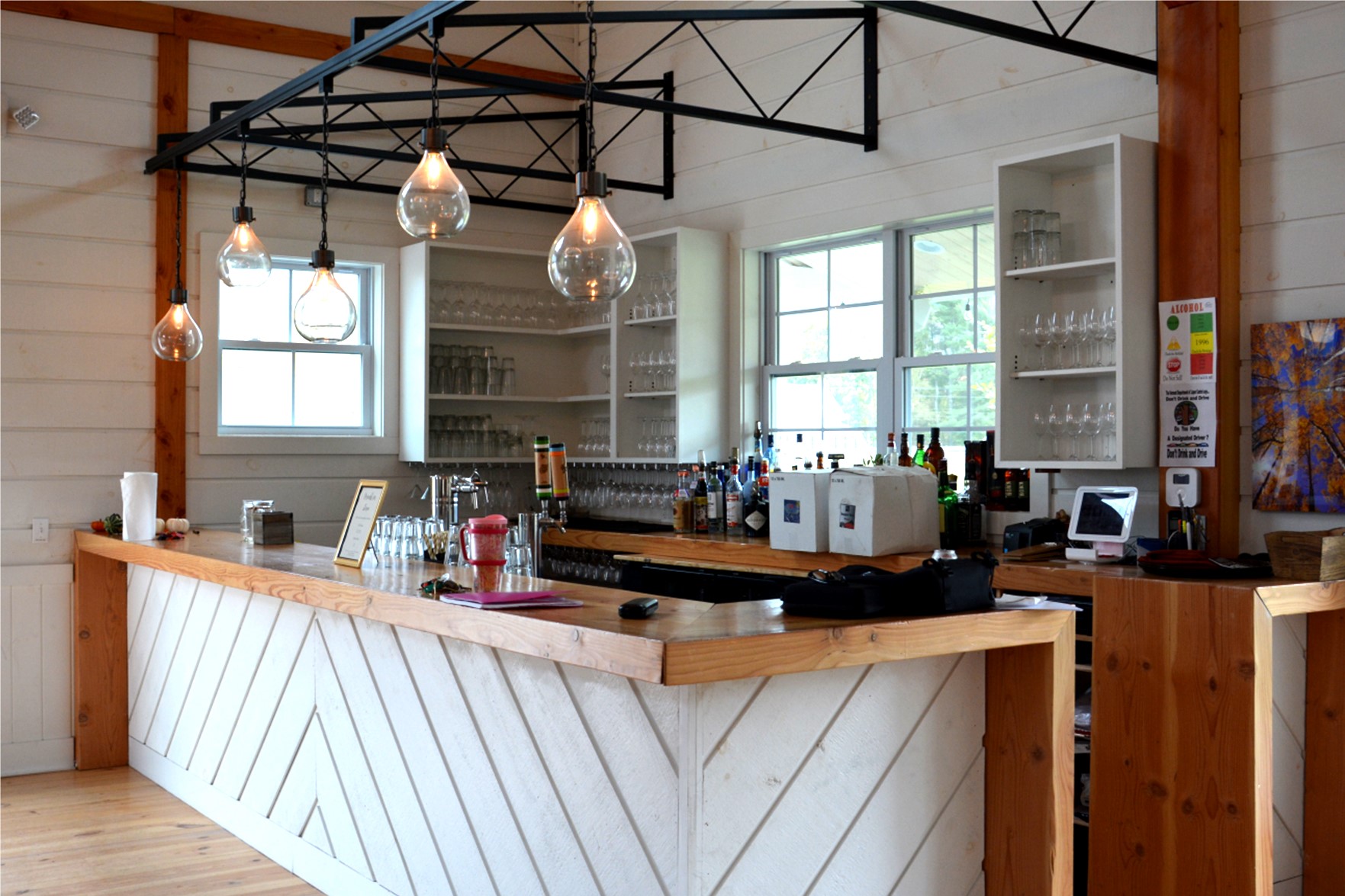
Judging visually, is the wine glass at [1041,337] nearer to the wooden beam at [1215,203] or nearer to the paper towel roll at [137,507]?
the wooden beam at [1215,203]

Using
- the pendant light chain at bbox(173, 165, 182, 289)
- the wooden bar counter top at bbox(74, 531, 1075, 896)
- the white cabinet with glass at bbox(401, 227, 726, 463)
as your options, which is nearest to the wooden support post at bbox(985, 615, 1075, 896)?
the wooden bar counter top at bbox(74, 531, 1075, 896)

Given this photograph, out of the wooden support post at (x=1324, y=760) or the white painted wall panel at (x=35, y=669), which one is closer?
the wooden support post at (x=1324, y=760)

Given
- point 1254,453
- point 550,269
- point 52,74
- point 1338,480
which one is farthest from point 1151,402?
point 52,74

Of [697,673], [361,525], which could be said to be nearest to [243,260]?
[361,525]

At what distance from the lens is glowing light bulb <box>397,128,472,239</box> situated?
3182 mm

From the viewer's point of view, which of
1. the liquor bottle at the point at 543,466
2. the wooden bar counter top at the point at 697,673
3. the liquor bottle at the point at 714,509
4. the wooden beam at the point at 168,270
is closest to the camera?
the wooden bar counter top at the point at 697,673

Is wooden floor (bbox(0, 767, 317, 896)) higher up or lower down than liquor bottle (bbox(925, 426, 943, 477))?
lower down

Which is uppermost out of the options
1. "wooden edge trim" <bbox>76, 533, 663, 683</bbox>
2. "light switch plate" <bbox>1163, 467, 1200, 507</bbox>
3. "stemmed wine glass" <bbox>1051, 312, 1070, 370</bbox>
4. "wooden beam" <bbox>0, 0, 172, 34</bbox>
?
"wooden beam" <bbox>0, 0, 172, 34</bbox>

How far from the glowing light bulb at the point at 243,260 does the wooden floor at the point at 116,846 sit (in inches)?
77.0

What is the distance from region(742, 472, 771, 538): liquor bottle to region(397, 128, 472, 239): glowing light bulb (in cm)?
231

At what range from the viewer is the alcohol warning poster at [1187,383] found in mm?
4000

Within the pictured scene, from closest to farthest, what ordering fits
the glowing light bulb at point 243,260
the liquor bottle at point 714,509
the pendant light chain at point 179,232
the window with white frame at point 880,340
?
1. the glowing light bulb at point 243,260
2. the window with white frame at point 880,340
3. the pendant light chain at point 179,232
4. the liquor bottle at point 714,509

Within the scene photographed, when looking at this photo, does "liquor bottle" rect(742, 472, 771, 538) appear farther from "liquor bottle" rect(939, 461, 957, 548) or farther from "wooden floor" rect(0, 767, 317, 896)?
"wooden floor" rect(0, 767, 317, 896)


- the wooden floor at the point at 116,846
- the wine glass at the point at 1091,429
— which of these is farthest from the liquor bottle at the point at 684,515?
the wooden floor at the point at 116,846
